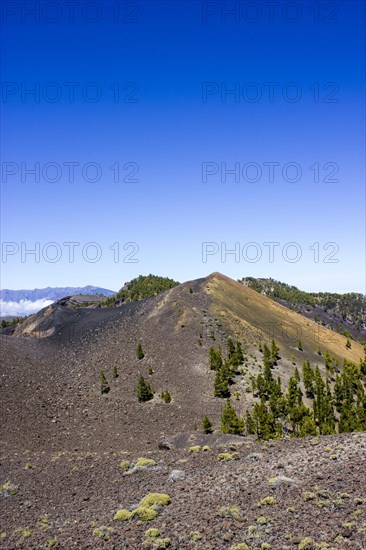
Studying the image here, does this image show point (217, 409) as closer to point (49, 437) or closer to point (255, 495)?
point (49, 437)

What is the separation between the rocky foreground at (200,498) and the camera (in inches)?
732

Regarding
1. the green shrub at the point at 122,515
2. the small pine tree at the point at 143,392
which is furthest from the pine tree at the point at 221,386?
the green shrub at the point at 122,515

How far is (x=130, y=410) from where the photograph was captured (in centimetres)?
5956

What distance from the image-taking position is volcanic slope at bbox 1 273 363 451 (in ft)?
175

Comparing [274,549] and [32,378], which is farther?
[32,378]

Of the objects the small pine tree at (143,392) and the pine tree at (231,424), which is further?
the small pine tree at (143,392)

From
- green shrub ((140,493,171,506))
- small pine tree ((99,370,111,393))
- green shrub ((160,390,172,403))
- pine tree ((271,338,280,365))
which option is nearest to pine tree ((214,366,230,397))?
green shrub ((160,390,172,403))

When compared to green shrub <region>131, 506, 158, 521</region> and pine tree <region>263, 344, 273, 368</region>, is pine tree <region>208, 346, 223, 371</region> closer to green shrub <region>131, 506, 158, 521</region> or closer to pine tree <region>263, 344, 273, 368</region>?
pine tree <region>263, 344, 273, 368</region>

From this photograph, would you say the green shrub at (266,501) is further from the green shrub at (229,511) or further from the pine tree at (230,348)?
the pine tree at (230,348)

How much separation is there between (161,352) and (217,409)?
20562 mm

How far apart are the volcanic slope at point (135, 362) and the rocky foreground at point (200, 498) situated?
1620 cm

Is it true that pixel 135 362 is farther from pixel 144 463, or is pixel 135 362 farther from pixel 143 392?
pixel 144 463

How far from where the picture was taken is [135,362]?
74688 mm

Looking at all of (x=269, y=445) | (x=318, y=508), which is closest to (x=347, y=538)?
(x=318, y=508)
